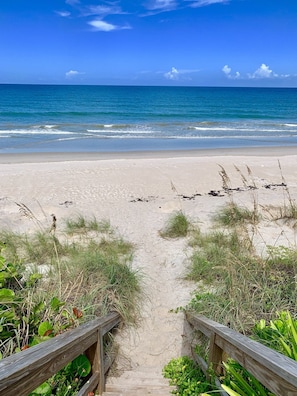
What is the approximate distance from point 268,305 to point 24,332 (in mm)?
2120

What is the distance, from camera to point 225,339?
2049 mm

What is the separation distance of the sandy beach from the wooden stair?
0.21 m

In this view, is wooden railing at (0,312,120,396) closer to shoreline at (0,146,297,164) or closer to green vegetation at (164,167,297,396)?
green vegetation at (164,167,297,396)

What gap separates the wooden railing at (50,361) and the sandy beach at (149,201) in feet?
2.93

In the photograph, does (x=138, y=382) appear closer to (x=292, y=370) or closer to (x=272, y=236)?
(x=292, y=370)

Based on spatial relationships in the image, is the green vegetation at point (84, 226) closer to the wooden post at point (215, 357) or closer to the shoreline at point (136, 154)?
the wooden post at point (215, 357)

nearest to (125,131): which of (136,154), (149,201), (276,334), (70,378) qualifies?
(136,154)

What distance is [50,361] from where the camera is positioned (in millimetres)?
1566

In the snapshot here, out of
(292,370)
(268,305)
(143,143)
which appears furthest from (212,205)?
(143,143)

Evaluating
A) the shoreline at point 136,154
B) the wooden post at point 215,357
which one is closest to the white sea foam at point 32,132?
the shoreline at point 136,154

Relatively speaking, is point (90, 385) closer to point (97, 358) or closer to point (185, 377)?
point (97, 358)

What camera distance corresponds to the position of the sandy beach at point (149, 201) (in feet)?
12.5

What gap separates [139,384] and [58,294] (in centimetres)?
102

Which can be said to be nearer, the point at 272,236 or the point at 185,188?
the point at 272,236
